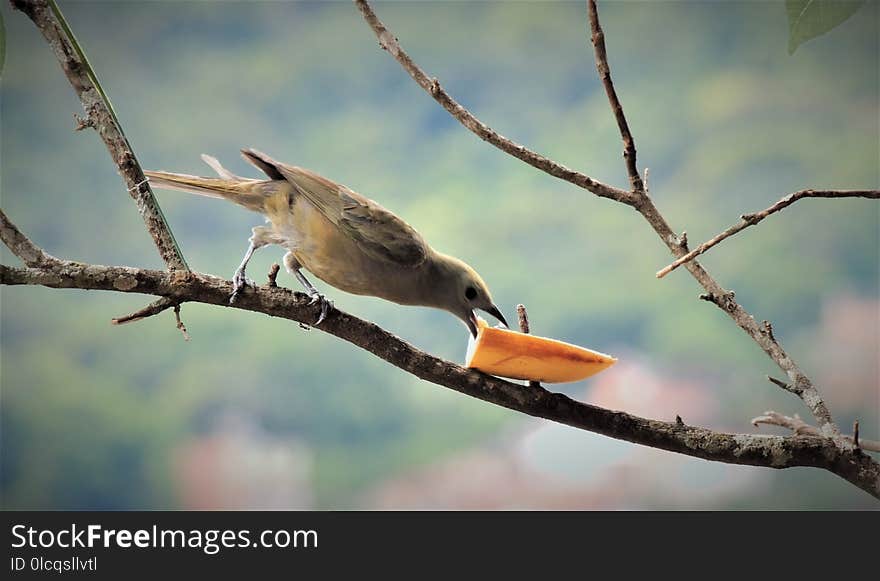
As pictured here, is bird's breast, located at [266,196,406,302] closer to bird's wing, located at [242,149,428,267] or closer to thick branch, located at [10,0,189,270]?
bird's wing, located at [242,149,428,267]

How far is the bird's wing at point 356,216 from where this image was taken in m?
1.36

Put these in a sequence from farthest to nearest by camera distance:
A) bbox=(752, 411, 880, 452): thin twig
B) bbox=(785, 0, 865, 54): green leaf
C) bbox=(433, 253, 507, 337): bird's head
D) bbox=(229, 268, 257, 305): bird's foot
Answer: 1. bbox=(433, 253, 507, 337): bird's head
2. bbox=(752, 411, 880, 452): thin twig
3. bbox=(229, 268, 257, 305): bird's foot
4. bbox=(785, 0, 865, 54): green leaf

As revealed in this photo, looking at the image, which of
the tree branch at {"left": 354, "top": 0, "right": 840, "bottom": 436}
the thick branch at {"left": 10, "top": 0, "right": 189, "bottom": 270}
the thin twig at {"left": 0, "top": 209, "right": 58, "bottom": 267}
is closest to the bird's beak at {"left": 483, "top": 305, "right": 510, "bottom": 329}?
the tree branch at {"left": 354, "top": 0, "right": 840, "bottom": 436}

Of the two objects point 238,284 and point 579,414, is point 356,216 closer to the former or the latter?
point 238,284

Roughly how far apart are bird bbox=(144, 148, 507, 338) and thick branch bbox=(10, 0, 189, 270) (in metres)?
0.10

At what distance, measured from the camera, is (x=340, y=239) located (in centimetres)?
134

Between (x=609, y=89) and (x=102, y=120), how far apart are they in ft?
2.64

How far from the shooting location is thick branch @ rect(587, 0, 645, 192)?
1.23 meters

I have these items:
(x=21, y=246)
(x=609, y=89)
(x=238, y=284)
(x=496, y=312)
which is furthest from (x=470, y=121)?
(x=21, y=246)

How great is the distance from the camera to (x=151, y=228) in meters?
1.24

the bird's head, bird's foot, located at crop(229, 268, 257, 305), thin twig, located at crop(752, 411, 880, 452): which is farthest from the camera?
the bird's head

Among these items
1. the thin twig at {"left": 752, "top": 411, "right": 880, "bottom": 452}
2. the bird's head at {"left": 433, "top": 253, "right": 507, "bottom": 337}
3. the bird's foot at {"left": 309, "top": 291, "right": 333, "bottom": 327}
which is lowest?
the thin twig at {"left": 752, "top": 411, "right": 880, "bottom": 452}

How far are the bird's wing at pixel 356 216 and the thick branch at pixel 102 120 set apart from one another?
204 mm

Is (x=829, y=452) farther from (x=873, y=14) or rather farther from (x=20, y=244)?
(x=873, y=14)
